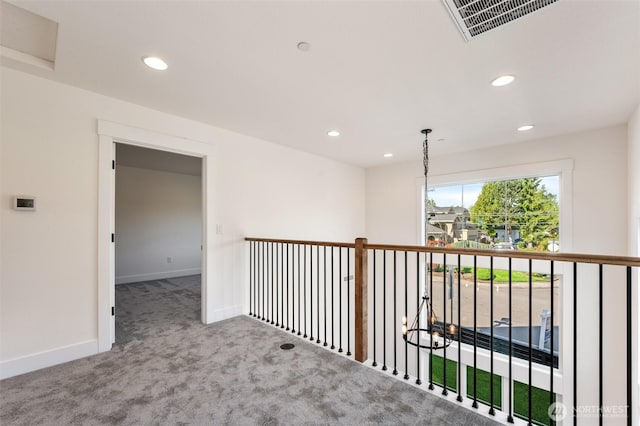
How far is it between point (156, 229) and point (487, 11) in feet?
22.9

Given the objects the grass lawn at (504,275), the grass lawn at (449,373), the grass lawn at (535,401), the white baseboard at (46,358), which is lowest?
the grass lawn at (535,401)

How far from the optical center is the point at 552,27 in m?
1.75

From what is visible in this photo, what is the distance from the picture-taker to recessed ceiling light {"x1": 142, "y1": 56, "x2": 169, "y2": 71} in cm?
211

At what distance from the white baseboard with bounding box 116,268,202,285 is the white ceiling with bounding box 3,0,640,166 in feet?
14.6

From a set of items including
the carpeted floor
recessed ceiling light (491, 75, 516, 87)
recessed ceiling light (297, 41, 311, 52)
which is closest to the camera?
the carpeted floor

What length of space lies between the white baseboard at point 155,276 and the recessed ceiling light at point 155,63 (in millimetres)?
5207

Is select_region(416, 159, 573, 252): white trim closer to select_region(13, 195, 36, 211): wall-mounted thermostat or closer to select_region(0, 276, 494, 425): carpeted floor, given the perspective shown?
select_region(0, 276, 494, 425): carpeted floor

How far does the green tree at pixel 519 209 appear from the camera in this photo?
4094 mm

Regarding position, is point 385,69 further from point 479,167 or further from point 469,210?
point 469,210

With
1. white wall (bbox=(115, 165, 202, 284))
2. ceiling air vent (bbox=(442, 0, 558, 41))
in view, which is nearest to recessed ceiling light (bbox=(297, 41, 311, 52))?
ceiling air vent (bbox=(442, 0, 558, 41))

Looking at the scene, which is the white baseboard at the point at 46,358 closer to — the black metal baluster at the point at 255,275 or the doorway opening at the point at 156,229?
the doorway opening at the point at 156,229

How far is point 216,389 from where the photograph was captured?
6.82 ft

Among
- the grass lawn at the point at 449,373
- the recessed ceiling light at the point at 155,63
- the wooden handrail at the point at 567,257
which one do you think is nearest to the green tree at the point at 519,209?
the wooden handrail at the point at 567,257

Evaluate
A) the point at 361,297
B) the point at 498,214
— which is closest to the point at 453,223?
the point at 498,214
